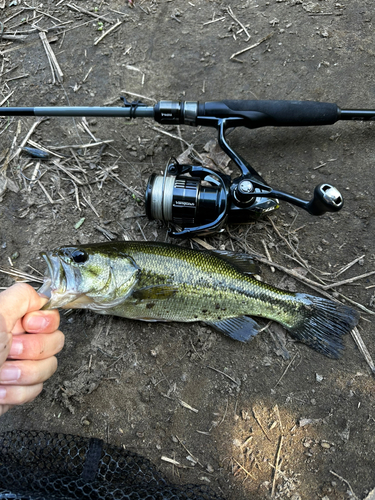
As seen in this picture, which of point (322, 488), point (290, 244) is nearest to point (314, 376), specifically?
point (322, 488)

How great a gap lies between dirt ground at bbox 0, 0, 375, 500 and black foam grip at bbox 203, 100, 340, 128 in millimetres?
396

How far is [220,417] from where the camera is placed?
3.11 m

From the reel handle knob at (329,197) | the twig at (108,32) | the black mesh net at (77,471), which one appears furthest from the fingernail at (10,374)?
the twig at (108,32)

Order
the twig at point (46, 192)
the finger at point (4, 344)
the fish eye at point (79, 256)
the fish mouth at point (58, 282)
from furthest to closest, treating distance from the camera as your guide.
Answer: the twig at point (46, 192) → the fish eye at point (79, 256) → the fish mouth at point (58, 282) → the finger at point (4, 344)

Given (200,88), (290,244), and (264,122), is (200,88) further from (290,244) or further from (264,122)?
(290,244)

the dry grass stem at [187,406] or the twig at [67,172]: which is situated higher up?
the twig at [67,172]

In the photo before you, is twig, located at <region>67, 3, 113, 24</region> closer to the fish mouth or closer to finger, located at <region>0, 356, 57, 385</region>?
the fish mouth

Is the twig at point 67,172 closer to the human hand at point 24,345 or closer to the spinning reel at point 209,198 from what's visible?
the spinning reel at point 209,198

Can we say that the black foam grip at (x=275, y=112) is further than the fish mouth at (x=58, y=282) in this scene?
Yes

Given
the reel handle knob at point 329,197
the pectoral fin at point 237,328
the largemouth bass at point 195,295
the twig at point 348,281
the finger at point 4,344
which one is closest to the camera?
the finger at point 4,344

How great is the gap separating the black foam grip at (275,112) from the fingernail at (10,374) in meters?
2.72

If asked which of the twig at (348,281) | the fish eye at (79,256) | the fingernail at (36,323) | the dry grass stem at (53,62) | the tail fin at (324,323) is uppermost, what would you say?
the dry grass stem at (53,62)

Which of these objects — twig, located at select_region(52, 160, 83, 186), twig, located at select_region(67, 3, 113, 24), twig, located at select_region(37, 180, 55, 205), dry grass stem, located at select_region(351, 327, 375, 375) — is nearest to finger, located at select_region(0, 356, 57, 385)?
twig, located at select_region(37, 180, 55, 205)

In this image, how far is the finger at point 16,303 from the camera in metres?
2.32
